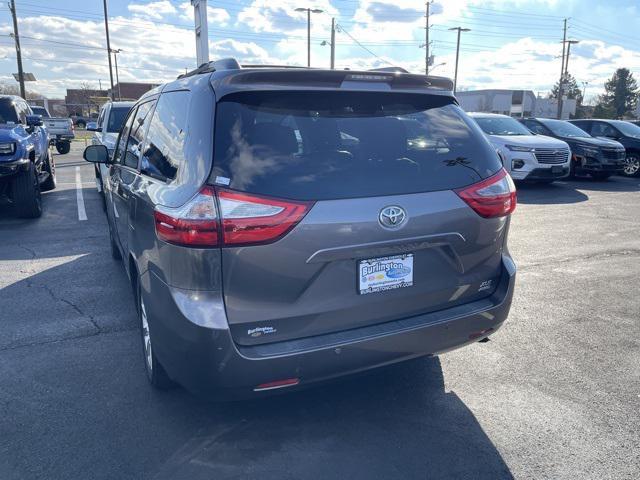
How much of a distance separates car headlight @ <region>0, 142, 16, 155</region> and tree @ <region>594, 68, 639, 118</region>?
84.7 m

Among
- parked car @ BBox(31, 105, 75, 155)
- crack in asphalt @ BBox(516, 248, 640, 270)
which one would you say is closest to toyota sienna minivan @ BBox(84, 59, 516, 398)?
crack in asphalt @ BBox(516, 248, 640, 270)

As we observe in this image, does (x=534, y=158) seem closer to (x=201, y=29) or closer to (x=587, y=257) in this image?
(x=587, y=257)

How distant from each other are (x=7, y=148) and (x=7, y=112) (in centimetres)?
177

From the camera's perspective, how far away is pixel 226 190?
2.42m

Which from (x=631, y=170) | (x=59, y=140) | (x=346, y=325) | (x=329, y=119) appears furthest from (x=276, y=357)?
(x=59, y=140)

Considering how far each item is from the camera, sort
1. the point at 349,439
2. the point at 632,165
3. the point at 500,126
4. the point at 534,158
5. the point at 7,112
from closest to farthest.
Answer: the point at 349,439 < the point at 7,112 < the point at 534,158 < the point at 500,126 < the point at 632,165

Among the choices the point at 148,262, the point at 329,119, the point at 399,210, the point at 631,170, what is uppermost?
the point at 329,119

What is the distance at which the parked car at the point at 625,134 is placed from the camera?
15.3m

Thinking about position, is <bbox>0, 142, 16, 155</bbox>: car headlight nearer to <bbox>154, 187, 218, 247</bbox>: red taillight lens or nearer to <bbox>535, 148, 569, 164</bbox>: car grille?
<bbox>154, 187, 218, 247</bbox>: red taillight lens

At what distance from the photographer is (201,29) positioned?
11.0 metres

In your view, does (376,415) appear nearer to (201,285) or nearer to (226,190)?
(201,285)

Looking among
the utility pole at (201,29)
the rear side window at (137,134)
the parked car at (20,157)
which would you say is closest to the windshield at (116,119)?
the parked car at (20,157)

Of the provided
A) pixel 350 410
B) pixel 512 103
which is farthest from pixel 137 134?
pixel 512 103

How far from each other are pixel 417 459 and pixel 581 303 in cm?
305
